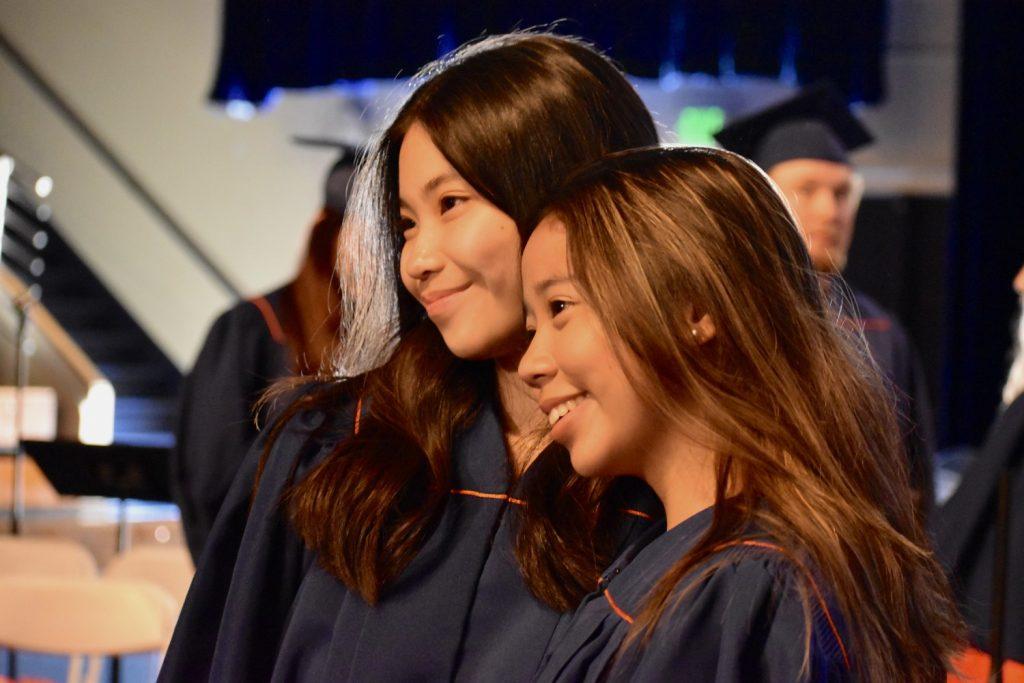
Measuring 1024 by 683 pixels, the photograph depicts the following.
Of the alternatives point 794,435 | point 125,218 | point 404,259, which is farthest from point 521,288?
point 125,218

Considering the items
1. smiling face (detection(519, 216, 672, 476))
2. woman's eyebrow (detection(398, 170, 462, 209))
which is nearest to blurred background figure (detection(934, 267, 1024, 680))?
smiling face (detection(519, 216, 672, 476))

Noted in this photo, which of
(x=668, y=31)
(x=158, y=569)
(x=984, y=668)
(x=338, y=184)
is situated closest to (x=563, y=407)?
(x=984, y=668)

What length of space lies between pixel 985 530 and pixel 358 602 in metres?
1.31

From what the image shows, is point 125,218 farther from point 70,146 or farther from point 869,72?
point 869,72

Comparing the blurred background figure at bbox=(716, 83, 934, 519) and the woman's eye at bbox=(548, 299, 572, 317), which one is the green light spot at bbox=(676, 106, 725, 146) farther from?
the woman's eye at bbox=(548, 299, 572, 317)

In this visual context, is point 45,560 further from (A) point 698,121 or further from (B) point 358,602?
(A) point 698,121

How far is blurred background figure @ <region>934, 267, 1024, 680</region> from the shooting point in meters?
2.14

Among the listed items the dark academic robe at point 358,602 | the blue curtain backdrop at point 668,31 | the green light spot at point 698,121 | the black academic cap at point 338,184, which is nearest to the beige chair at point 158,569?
the black academic cap at point 338,184

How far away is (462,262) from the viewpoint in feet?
5.24

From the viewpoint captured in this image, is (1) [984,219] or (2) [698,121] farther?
(2) [698,121]

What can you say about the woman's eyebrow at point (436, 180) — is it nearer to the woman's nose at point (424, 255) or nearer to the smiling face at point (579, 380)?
the woman's nose at point (424, 255)

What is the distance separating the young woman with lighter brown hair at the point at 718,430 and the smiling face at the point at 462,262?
4.8 inches

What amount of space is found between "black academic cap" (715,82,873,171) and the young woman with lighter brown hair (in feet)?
7.42

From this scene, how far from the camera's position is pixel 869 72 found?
805cm
